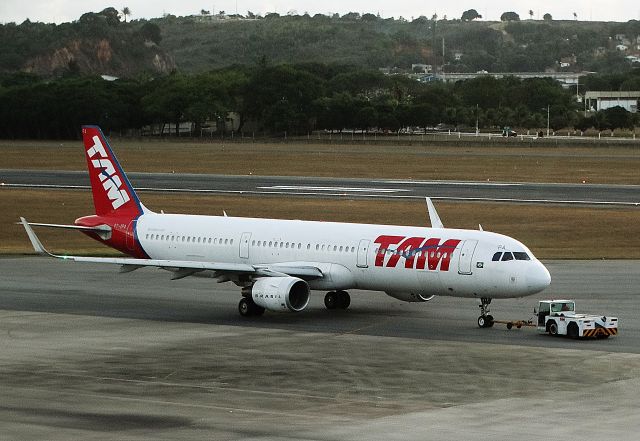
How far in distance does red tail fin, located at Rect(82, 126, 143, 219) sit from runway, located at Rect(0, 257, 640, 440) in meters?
3.58

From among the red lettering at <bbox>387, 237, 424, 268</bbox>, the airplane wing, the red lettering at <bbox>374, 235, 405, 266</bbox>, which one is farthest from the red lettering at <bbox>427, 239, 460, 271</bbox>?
the airplane wing

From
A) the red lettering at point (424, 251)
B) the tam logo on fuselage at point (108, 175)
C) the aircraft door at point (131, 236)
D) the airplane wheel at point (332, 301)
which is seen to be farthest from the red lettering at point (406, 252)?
the tam logo on fuselage at point (108, 175)

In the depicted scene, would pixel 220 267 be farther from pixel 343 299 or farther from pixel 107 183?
pixel 107 183

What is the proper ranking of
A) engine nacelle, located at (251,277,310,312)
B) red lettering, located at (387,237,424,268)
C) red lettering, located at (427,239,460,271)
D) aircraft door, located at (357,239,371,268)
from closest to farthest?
red lettering, located at (427,239,460,271) → engine nacelle, located at (251,277,310,312) → red lettering, located at (387,237,424,268) → aircraft door, located at (357,239,371,268)

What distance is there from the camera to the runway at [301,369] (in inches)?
1216

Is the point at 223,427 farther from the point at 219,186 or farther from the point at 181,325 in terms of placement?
the point at 219,186

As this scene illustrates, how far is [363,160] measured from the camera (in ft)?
499

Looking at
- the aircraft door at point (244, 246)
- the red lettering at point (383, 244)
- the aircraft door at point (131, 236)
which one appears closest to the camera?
the red lettering at point (383, 244)

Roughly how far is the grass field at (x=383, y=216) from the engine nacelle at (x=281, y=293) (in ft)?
77.4

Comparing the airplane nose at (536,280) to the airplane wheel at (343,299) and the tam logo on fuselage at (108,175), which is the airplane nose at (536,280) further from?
the tam logo on fuselage at (108,175)

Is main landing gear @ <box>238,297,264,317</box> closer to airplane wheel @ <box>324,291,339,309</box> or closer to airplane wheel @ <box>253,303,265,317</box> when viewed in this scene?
airplane wheel @ <box>253,303,265,317</box>

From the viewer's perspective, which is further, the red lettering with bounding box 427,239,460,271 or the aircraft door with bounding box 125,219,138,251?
the aircraft door with bounding box 125,219,138,251

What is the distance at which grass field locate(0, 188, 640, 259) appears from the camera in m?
72.8

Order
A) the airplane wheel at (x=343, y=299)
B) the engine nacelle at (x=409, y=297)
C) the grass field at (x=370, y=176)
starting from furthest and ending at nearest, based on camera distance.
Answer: the grass field at (x=370, y=176)
the airplane wheel at (x=343, y=299)
the engine nacelle at (x=409, y=297)
